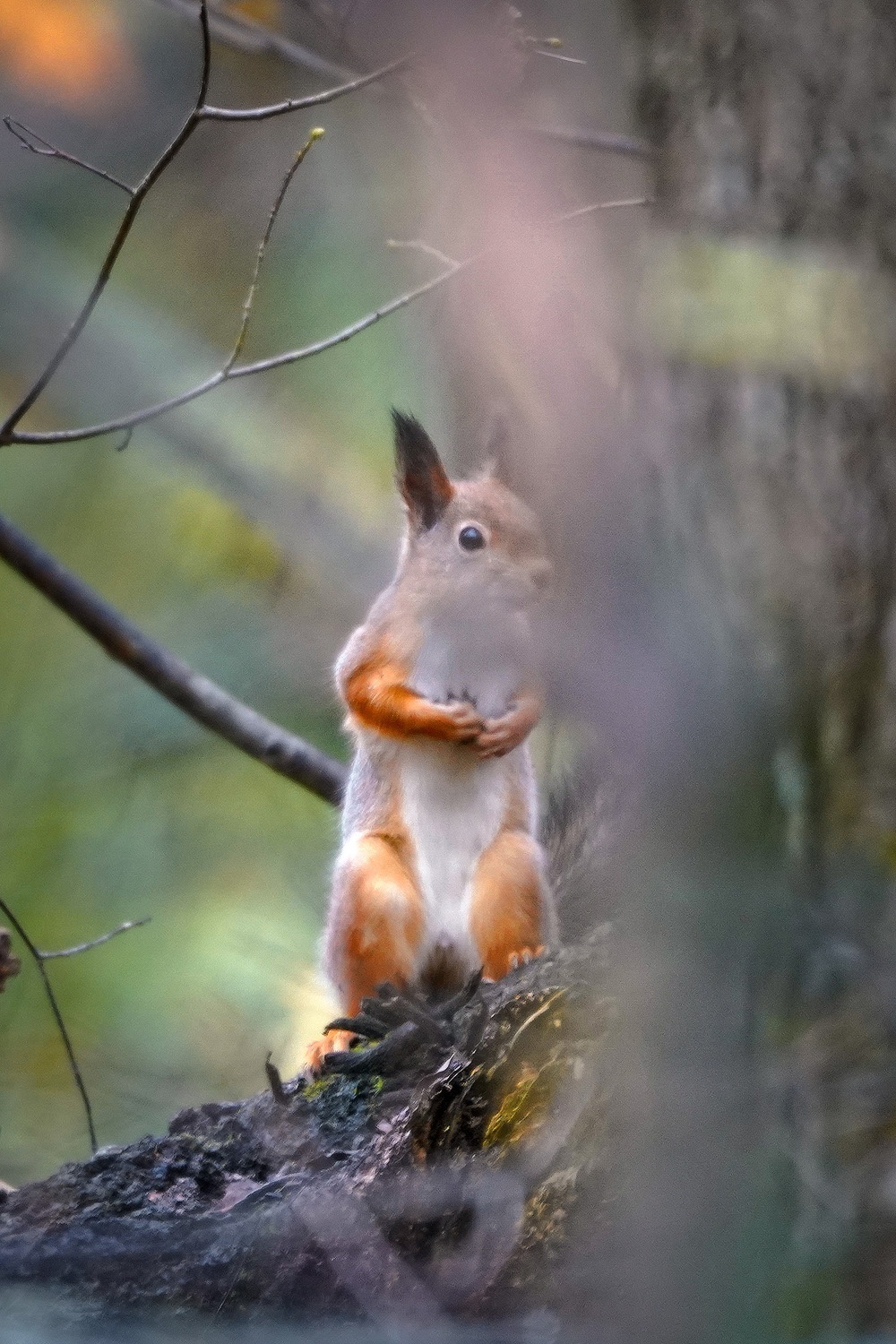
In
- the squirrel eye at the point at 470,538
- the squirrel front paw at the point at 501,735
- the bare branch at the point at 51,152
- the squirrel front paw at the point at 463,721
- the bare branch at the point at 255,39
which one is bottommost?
the squirrel front paw at the point at 501,735

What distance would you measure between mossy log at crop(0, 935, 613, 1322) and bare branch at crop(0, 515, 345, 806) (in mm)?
1045

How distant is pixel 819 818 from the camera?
0.44 meters

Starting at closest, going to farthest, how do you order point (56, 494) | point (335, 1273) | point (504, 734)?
point (335, 1273) → point (504, 734) → point (56, 494)

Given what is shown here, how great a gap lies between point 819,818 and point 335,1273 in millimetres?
429

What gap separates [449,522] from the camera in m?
1.48

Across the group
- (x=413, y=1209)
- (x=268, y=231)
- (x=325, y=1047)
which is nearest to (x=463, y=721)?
(x=325, y=1047)

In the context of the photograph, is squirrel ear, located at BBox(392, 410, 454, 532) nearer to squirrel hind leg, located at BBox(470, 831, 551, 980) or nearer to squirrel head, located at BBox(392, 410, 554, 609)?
squirrel head, located at BBox(392, 410, 554, 609)

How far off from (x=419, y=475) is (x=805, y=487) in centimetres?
101

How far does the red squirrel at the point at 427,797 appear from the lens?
1412mm

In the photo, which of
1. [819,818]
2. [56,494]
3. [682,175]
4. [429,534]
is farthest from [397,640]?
[819,818]

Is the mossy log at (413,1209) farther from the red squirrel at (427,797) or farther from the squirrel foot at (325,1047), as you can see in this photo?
the red squirrel at (427,797)

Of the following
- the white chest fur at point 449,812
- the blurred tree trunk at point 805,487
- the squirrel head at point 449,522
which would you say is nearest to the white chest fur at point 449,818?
the white chest fur at point 449,812

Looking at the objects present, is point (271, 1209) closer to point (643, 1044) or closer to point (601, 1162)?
point (601, 1162)

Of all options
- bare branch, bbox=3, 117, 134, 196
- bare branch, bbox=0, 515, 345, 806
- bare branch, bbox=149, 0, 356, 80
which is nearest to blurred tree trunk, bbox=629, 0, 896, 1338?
bare branch, bbox=3, 117, 134, 196
